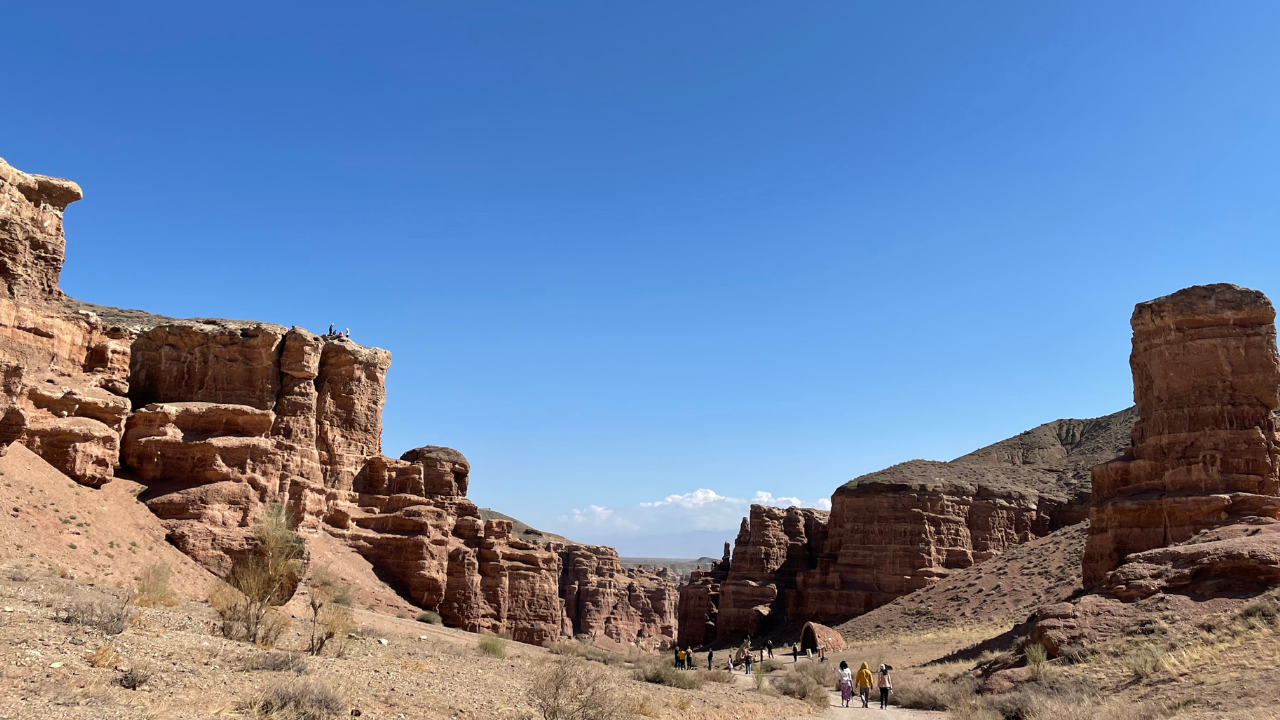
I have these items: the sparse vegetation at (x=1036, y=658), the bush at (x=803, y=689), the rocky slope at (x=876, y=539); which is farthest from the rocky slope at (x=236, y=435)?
the rocky slope at (x=876, y=539)

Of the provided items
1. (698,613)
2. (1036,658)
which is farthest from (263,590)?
(698,613)

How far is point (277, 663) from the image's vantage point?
1254 centimetres

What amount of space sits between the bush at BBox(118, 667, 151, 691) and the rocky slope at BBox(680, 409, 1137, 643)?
49.5 meters

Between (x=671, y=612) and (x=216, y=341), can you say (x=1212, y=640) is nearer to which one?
(x=216, y=341)

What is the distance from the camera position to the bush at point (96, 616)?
38.5ft

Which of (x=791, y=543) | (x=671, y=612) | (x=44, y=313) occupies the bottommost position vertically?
(x=671, y=612)

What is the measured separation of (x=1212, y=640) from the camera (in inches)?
675

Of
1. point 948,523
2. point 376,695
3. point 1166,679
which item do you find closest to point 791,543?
point 948,523

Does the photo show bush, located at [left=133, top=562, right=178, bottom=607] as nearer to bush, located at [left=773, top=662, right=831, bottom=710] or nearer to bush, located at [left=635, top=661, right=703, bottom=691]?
bush, located at [left=635, top=661, right=703, bottom=691]

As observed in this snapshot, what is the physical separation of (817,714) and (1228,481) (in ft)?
52.0

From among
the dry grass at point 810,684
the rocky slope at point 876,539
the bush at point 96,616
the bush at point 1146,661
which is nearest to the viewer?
the bush at point 96,616

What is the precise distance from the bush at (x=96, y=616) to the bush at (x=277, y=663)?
6.11 feet

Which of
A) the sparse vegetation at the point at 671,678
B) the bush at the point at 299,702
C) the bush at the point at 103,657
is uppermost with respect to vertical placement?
the bush at the point at 103,657

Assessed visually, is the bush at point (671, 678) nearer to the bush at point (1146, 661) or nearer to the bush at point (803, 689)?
the bush at point (803, 689)
